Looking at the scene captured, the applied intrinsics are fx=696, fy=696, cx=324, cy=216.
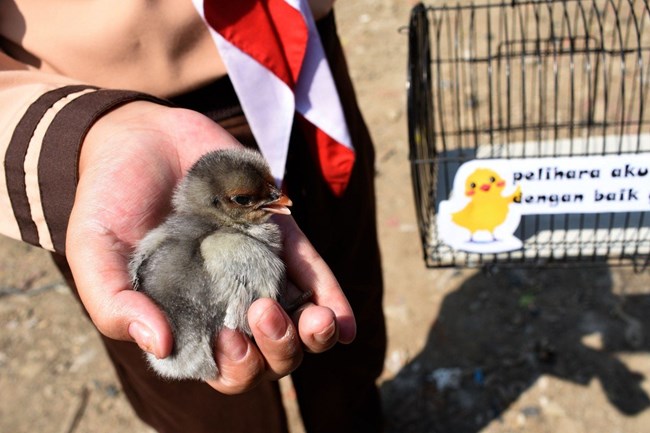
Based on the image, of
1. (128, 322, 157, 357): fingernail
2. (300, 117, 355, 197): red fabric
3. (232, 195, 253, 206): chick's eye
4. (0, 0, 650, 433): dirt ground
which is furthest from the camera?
(0, 0, 650, 433): dirt ground

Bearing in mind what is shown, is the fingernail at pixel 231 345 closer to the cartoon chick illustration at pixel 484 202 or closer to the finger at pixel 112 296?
the finger at pixel 112 296

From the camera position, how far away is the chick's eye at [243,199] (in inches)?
70.2

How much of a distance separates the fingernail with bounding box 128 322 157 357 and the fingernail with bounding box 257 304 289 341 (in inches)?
9.2

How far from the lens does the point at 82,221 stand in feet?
5.56

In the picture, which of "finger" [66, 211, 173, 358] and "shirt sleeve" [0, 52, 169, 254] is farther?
"shirt sleeve" [0, 52, 169, 254]

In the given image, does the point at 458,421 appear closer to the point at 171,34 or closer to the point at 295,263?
the point at 295,263

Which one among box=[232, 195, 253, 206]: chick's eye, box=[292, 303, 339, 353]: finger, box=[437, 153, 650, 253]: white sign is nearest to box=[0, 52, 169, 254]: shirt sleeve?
box=[232, 195, 253, 206]: chick's eye

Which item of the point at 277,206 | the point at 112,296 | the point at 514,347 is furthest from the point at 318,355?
the point at 514,347

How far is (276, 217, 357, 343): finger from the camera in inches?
70.5

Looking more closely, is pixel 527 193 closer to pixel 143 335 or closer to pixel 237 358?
pixel 237 358

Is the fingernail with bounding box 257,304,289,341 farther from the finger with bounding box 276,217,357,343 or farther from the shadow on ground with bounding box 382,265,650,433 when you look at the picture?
the shadow on ground with bounding box 382,265,650,433

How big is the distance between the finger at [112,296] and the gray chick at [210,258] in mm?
60

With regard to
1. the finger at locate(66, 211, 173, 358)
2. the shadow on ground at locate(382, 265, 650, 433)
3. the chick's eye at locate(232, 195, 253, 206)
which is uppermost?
the chick's eye at locate(232, 195, 253, 206)

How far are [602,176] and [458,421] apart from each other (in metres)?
1.64
